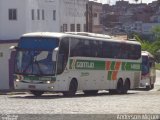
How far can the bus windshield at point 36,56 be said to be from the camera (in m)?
29.8

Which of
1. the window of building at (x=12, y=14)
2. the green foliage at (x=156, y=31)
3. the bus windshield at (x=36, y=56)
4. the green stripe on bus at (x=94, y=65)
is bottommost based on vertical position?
the green foliage at (x=156, y=31)

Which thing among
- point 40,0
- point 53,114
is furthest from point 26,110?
point 40,0

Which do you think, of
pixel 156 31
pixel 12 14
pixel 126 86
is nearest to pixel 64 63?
pixel 126 86

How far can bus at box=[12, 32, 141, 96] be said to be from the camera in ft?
98.1

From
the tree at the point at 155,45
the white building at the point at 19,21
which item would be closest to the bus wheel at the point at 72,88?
the white building at the point at 19,21

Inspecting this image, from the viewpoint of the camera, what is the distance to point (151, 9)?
530 ft

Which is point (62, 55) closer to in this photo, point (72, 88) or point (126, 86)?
point (72, 88)

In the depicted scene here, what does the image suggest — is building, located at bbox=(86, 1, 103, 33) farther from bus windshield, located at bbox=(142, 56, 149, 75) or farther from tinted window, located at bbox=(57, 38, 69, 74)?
tinted window, located at bbox=(57, 38, 69, 74)

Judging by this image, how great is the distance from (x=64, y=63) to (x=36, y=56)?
1.47 meters

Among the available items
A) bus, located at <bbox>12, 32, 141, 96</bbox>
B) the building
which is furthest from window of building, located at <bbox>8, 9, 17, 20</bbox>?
the building

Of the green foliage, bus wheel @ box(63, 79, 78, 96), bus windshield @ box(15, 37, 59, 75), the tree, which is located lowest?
the tree

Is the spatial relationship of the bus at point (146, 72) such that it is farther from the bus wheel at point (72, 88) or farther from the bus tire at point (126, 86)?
the bus wheel at point (72, 88)

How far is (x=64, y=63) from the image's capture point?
30.4 metres

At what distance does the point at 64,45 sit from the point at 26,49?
6.41 ft
